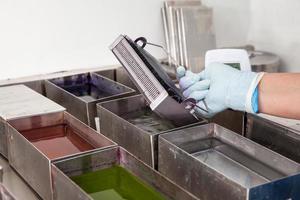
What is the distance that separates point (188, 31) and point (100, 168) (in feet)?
3.84

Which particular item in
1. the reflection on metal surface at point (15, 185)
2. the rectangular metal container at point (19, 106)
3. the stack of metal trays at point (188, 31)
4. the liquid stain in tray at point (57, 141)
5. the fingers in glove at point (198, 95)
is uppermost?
the stack of metal trays at point (188, 31)

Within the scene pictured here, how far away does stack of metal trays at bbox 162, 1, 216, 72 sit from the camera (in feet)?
7.00

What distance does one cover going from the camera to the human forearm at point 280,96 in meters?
1.24

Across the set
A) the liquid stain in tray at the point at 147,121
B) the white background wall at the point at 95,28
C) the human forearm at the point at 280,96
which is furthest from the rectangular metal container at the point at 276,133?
the white background wall at the point at 95,28

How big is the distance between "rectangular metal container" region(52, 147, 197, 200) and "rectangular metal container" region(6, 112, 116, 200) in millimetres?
27

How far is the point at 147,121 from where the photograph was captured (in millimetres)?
1503

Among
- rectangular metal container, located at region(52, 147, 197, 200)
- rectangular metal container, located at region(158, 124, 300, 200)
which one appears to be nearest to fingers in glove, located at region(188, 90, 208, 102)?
rectangular metal container, located at region(158, 124, 300, 200)

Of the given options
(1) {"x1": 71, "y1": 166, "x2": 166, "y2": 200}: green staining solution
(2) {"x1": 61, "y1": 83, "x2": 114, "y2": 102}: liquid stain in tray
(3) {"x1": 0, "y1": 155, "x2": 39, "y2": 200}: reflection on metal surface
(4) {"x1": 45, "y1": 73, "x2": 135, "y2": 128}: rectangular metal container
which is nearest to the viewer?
(1) {"x1": 71, "y1": 166, "x2": 166, "y2": 200}: green staining solution

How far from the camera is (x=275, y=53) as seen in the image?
96.5 inches

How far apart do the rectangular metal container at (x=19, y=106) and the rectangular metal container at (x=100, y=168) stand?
354 mm

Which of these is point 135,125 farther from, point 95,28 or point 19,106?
point 95,28

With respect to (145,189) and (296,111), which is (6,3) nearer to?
(145,189)

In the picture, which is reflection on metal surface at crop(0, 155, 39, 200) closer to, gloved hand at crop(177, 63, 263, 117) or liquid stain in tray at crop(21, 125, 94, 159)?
liquid stain in tray at crop(21, 125, 94, 159)

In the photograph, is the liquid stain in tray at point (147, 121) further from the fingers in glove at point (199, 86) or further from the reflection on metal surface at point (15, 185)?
the reflection on metal surface at point (15, 185)
